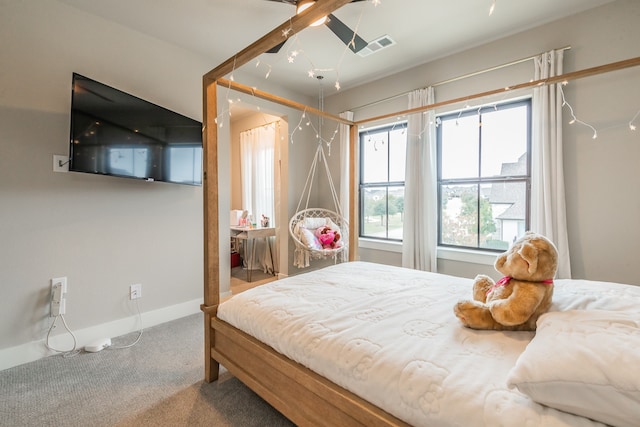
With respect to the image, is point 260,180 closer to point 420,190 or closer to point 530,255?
point 420,190

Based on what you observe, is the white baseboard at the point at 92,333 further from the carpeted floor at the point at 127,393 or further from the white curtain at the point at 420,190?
the white curtain at the point at 420,190

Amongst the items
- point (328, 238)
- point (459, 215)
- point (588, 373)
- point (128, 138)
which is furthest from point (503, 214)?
point (128, 138)

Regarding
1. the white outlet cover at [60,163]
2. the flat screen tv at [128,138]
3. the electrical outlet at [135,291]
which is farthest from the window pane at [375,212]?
the white outlet cover at [60,163]

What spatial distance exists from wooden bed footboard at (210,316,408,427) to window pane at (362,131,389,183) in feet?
8.79

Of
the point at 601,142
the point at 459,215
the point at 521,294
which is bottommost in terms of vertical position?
the point at 521,294

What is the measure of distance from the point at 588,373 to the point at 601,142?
2318mm

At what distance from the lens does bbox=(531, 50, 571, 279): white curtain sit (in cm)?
222


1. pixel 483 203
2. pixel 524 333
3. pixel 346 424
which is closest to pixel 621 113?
pixel 483 203

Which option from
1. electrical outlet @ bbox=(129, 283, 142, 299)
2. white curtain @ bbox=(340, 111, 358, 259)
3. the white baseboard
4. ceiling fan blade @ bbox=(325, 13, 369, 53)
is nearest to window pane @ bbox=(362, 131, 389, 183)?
white curtain @ bbox=(340, 111, 358, 259)

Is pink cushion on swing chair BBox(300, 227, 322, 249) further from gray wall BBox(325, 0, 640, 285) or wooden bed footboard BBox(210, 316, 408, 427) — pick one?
gray wall BBox(325, 0, 640, 285)

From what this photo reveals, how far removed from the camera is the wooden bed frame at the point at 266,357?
985mm

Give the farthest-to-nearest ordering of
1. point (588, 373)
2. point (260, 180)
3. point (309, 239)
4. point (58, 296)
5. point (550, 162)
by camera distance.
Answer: point (260, 180), point (309, 239), point (550, 162), point (58, 296), point (588, 373)

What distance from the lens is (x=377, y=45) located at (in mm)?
2656

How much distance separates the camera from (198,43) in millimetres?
2641
